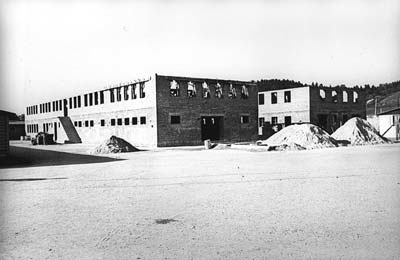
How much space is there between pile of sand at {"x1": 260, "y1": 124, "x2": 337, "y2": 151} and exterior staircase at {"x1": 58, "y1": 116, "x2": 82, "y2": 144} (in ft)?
83.2

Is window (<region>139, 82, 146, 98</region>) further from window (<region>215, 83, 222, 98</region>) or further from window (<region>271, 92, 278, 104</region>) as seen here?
window (<region>271, 92, 278, 104</region>)

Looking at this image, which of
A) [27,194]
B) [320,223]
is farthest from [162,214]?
[27,194]

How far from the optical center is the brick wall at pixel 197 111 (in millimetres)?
A: 30344

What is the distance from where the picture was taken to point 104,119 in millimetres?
38062

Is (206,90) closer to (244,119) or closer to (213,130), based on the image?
(213,130)

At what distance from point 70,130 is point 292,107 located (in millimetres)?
27040

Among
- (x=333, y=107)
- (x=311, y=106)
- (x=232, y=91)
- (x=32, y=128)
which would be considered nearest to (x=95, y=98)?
(x=232, y=91)

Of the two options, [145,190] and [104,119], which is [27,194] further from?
[104,119]

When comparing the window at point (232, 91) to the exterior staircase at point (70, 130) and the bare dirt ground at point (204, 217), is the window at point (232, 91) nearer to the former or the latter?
the exterior staircase at point (70, 130)

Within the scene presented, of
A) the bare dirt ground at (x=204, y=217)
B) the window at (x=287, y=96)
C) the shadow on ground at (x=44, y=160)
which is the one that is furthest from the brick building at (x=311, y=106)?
the bare dirt ground at (x=204, y=217)

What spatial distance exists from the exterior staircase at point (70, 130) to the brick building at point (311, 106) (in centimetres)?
2234

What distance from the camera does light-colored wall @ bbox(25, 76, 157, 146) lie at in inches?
1210

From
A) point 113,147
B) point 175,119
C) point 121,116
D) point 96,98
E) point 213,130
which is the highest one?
point 96,98

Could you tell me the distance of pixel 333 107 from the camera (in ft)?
144
